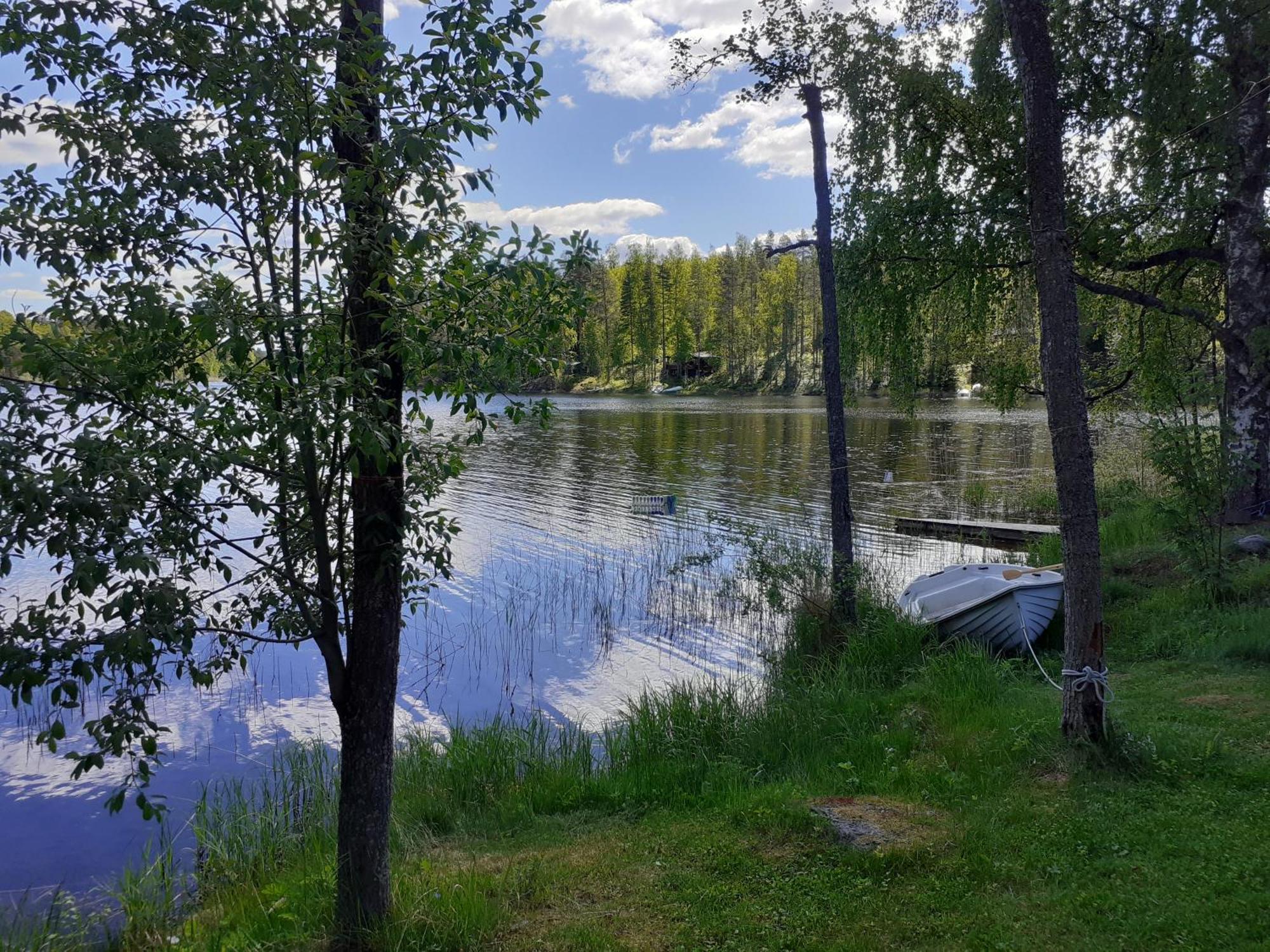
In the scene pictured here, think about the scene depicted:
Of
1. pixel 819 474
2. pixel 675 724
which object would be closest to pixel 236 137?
pixel 675 724

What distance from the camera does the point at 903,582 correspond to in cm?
1494

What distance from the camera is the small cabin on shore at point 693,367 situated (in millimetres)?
99588

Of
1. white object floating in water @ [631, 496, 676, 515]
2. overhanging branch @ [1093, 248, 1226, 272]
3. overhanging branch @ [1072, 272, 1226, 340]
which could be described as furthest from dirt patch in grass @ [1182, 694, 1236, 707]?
white object floating in water @ [631, 496, 676, 515]

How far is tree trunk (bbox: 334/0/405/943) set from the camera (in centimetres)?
350

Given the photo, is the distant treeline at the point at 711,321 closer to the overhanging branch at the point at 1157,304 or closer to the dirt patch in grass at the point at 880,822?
the overhanging branch at the point at 1157,304

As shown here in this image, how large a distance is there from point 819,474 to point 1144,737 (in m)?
23.3

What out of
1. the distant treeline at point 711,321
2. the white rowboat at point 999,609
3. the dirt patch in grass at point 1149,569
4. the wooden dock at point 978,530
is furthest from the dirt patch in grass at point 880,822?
the distant treeline at point 711,321

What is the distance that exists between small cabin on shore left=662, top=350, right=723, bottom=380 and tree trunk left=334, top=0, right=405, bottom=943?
95763 mm

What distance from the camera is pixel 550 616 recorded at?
14.0m

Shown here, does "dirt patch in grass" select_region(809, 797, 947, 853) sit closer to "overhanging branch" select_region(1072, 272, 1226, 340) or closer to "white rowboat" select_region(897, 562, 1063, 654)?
"white rowboat" select_region(897, 562, 1063, 654)

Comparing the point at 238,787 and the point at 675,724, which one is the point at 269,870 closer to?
the point at 238,787

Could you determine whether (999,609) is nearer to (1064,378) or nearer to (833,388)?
(833,388)

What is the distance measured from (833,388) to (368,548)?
8.72m

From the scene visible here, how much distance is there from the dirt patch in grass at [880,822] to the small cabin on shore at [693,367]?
94.4m
